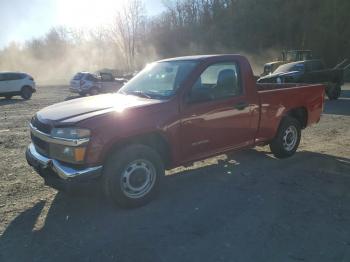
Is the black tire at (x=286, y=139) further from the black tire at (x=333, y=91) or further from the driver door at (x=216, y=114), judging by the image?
the black tire at (x=333, y=91)

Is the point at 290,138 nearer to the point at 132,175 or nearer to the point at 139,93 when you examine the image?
the point at 139,93

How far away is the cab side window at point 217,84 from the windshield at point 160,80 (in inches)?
9.2

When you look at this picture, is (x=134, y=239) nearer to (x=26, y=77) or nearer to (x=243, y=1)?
(x=26, y=77)

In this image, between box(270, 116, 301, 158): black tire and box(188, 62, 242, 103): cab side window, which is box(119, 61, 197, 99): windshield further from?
box(270, 116, 301, 158): black tire

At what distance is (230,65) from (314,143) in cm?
361

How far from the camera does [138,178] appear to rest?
495 cm

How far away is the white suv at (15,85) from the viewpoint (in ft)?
75.3

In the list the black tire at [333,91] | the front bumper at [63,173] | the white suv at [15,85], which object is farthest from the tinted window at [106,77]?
the front bumper at [63,173]

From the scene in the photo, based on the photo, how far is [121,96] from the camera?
226 inches

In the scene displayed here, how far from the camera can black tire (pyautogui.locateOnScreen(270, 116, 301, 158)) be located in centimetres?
704

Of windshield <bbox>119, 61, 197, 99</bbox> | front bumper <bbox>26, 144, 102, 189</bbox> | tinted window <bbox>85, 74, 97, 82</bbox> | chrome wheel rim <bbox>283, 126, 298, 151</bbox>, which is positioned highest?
windshield <bbox>119, 61, 197, 99</bbox>

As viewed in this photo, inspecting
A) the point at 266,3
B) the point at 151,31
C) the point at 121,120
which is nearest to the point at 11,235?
the point at 121,120

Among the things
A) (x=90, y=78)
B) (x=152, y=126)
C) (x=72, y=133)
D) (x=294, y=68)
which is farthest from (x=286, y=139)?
(x=90, y=78)

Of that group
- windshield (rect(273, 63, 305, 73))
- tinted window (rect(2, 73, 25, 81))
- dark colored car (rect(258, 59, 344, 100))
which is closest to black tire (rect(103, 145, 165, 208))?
dark colored car (rect(258, 59, 344, 100))
